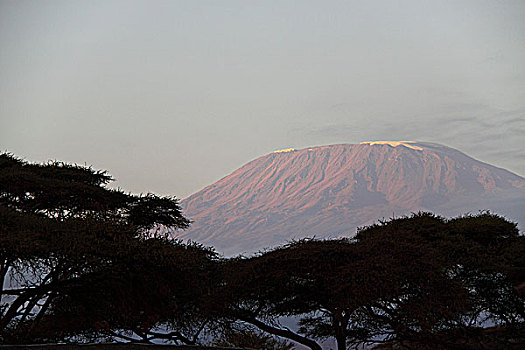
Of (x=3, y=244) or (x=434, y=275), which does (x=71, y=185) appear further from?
(x=434, y=275)

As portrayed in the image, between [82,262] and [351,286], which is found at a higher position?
[351,286]

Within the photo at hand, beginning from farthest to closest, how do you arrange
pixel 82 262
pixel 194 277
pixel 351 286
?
pixel 194 277
pixel 351 286
pixel 82 262

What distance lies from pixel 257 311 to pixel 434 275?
21.1 feet

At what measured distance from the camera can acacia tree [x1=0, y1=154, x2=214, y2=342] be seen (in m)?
13.9

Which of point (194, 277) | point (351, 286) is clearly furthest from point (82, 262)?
point (351, 286)

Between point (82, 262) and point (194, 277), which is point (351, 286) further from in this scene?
point (82, 262)

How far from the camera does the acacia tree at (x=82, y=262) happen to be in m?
13.9

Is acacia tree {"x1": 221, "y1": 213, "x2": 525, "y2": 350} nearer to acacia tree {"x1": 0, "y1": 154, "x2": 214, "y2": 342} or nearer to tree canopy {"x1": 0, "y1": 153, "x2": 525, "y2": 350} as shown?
tree canopy {"x1": 0, "y1": 153, "x2": 525, "y2": 350}

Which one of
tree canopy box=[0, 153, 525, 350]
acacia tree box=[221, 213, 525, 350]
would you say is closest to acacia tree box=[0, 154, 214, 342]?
tree canopy box=[0, 153, 525, 350]

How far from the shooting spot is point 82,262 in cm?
1449

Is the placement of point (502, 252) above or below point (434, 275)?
above

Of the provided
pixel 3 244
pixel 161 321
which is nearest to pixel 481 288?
pixel 161 321

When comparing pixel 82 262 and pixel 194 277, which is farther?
pixel 194 277

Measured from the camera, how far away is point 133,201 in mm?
27688
